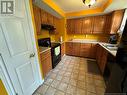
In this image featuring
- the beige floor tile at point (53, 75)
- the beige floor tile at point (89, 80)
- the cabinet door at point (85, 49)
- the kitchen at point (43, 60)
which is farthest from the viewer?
the cabinet door at point (85, 49)

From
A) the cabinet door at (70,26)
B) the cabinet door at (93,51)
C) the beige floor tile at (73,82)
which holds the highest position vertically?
the cabinet door at (70,26)

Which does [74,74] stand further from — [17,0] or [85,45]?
[17,0]

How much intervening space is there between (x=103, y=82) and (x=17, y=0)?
2764mm

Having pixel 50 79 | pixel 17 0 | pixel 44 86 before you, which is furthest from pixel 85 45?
pixel 17 0

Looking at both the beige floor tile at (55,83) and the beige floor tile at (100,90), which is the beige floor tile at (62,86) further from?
the beige floor tile at (100,90)

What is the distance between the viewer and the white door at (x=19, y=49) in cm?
99

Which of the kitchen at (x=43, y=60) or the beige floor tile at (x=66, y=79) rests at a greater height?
the kitchen at (x=43, y=60)

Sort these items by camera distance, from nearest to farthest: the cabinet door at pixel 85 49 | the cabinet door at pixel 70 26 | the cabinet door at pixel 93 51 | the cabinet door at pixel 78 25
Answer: the cabinet door at pixel 93 51 → the cabinet door at pixel 85 49 → the cabinet door at pixel 78 25 → the cabinet door at pixel 70 26

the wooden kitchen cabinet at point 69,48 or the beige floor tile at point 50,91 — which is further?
the wooden kitchen cabinet at point 69,48

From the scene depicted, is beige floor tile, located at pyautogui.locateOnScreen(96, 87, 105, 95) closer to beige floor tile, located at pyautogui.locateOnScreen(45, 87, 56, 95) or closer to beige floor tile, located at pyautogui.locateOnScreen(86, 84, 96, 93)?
beige floor tile, located at pyautogui.locateOnScreen(86, 84, 96, 93)

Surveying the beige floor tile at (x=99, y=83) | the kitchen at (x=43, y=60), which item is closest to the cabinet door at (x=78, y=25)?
the kitchen at (x=43, y=60)

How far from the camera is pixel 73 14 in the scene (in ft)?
10.6

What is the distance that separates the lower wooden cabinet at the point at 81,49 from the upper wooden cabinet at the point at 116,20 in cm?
101

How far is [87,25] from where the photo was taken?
3.39 meters
